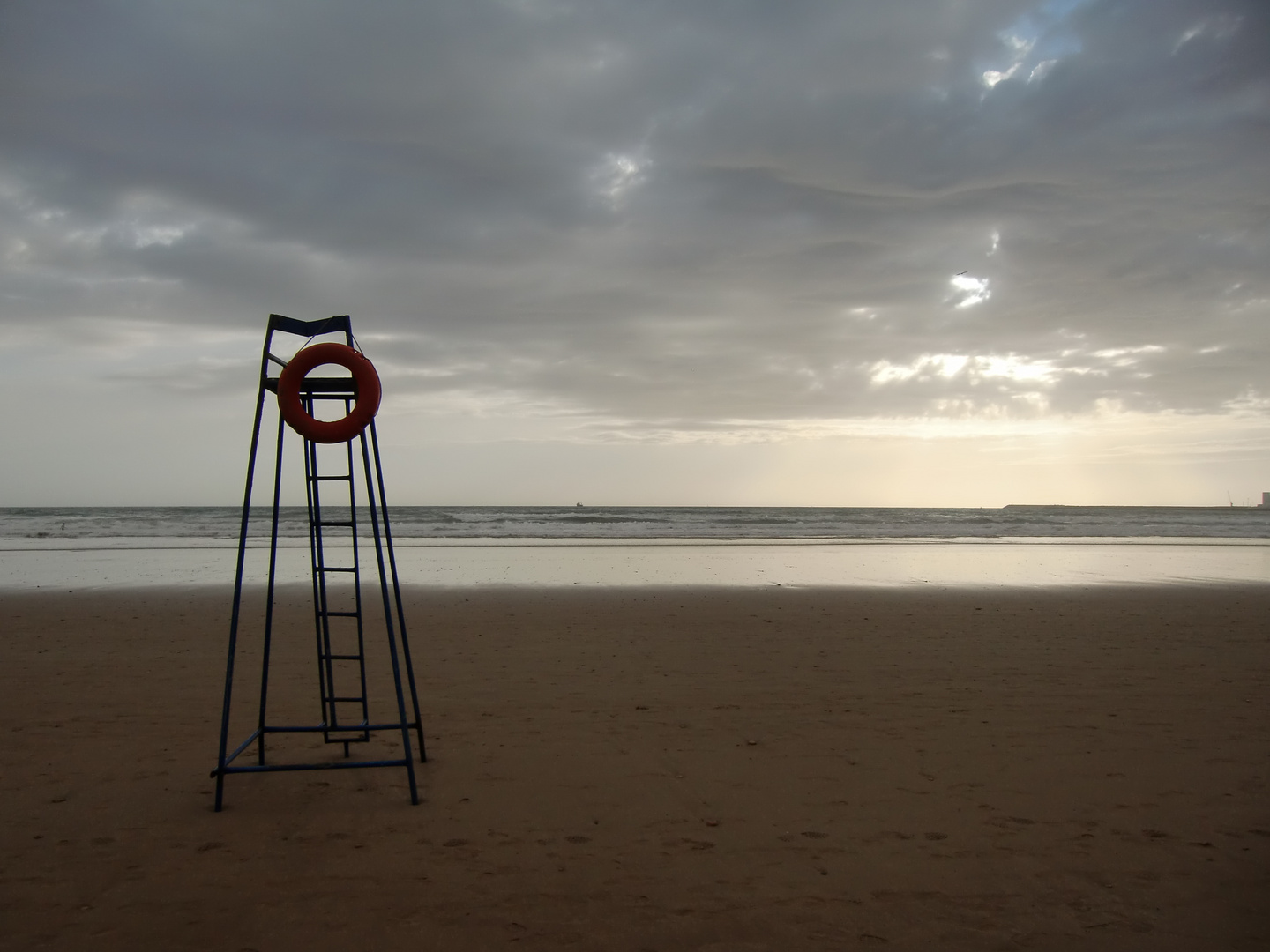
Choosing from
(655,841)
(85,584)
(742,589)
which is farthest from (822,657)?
(85,584)

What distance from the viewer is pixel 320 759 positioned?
5086mm

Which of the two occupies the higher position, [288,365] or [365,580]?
[288,365]

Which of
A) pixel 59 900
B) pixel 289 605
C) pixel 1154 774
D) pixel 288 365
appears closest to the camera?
pixel 59 900

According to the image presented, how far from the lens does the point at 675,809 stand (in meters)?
4.30

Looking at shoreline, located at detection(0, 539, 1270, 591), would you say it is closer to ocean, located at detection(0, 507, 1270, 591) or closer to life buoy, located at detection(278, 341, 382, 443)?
ocean, located at detection(0, 507, 1270, 591)

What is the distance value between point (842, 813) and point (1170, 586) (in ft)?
44.8

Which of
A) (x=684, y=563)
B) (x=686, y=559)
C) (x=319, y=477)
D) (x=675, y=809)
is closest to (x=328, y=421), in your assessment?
→ (x=319, y=477)

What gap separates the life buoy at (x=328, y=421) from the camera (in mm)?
4359

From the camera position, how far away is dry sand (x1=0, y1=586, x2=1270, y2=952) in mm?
3201

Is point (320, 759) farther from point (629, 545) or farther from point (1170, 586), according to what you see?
point (629, 545)

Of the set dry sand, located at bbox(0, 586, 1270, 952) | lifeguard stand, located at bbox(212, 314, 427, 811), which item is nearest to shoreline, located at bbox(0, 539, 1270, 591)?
dry sand, located at bbox(0, 586, 1270, 952)

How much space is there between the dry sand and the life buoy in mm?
2058

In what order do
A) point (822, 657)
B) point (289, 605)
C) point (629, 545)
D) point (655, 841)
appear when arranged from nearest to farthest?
1. point (655, 841)
2. point (822, 657)
3. point (289, 605)
4. point (629, 545)

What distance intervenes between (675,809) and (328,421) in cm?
290
